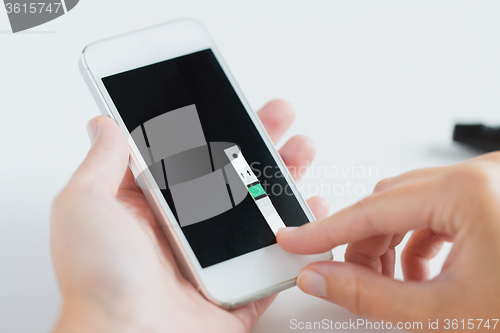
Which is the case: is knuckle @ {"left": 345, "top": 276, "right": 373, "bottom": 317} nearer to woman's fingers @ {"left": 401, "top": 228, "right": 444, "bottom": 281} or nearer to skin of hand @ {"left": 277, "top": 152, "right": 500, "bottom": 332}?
skin of hand @ {"left": 277, "top": 152, "right": 500, "bottom": 332}

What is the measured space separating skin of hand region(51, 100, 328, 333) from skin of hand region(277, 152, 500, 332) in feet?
0.48

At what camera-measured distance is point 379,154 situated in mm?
970

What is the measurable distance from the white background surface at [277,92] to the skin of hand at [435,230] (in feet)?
0.51

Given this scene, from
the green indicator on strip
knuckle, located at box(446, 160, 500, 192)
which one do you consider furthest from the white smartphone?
knuckle, located at box(446, 160, 500, 192)

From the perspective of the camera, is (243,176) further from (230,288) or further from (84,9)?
(84,9)

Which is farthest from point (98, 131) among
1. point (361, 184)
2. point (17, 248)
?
point (361, 184)

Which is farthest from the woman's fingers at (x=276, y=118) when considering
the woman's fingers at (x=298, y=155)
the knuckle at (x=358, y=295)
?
the knuckle at (x=358, y=295)

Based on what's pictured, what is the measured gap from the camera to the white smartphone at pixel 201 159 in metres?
0.64

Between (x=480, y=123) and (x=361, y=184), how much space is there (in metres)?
0.32

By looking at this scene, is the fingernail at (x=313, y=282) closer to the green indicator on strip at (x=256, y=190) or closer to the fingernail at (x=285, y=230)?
the fingernail at (x=285, y=230)

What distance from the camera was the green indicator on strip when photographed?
0.71m

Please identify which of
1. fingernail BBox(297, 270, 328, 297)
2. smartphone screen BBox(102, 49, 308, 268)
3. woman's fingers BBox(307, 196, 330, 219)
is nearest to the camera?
fingernail BBox(297, 270, 328, 297)

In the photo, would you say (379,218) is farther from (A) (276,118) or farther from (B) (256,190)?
(A) (276,118)

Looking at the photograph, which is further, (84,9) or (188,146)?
(84,9)
